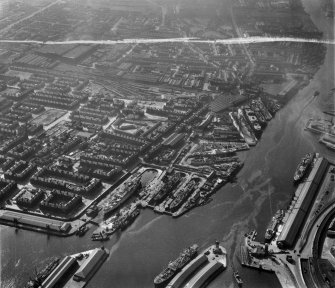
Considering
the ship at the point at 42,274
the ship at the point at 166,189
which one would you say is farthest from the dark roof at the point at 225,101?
the ship at the point at 42,274

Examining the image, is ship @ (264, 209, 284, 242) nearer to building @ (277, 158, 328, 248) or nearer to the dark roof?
building @ (277, 158, 328, 248)

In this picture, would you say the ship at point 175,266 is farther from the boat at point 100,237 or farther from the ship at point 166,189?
the ship at point 166,189

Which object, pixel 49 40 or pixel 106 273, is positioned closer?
pixel 106 273

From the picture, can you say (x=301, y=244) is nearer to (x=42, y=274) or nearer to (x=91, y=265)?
(x=91, y=265)

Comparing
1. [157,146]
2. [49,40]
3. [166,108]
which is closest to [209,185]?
[157,146]

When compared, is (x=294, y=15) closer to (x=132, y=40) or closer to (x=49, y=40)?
(x=132, y=40)

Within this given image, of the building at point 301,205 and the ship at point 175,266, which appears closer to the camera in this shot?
the ship at point 175,266
